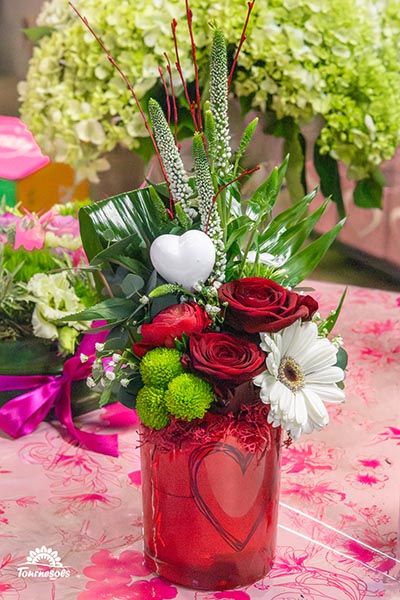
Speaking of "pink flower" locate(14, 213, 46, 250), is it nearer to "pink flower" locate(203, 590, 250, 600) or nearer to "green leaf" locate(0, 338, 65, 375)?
"green leaf" locate(0, 338, 65, 375)

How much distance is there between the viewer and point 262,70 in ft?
3.81

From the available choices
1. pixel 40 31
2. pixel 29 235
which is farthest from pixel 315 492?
pixel 40 31

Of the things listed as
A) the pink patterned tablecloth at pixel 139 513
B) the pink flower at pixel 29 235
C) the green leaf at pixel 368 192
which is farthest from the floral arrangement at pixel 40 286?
the green leaf at pixel 368 192

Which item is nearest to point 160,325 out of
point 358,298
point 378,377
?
point 378,377

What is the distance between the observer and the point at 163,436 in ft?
2.30

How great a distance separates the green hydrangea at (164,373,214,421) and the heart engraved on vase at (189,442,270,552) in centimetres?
5

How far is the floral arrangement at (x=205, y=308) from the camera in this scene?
0.67 meters

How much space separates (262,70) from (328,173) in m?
0.21

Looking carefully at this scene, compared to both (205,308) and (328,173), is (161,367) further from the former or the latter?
(328,173)

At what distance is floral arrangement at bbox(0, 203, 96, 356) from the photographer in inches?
40.0

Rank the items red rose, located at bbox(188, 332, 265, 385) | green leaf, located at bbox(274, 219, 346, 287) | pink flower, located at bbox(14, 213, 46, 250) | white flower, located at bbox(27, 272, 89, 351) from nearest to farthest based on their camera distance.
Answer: red rose, located at bbox(188, 332, 265, 385) < green leaf, located at bbox(274, 219, 346, 287) < white flower, located at bbox(27, 272, 89, 351) < pink flower, located at bbox(14, 213, 46, 250)

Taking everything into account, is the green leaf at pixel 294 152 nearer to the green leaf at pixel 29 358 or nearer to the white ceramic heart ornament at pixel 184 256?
the green leaf at pixel 29 358

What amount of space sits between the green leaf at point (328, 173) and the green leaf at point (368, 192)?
0.03 metres

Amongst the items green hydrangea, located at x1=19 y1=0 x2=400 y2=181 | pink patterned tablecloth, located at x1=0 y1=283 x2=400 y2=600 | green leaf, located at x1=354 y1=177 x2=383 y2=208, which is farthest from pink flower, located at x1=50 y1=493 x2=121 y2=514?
green leaf, located at x1=354 y1=177 x2=383 y2=208
